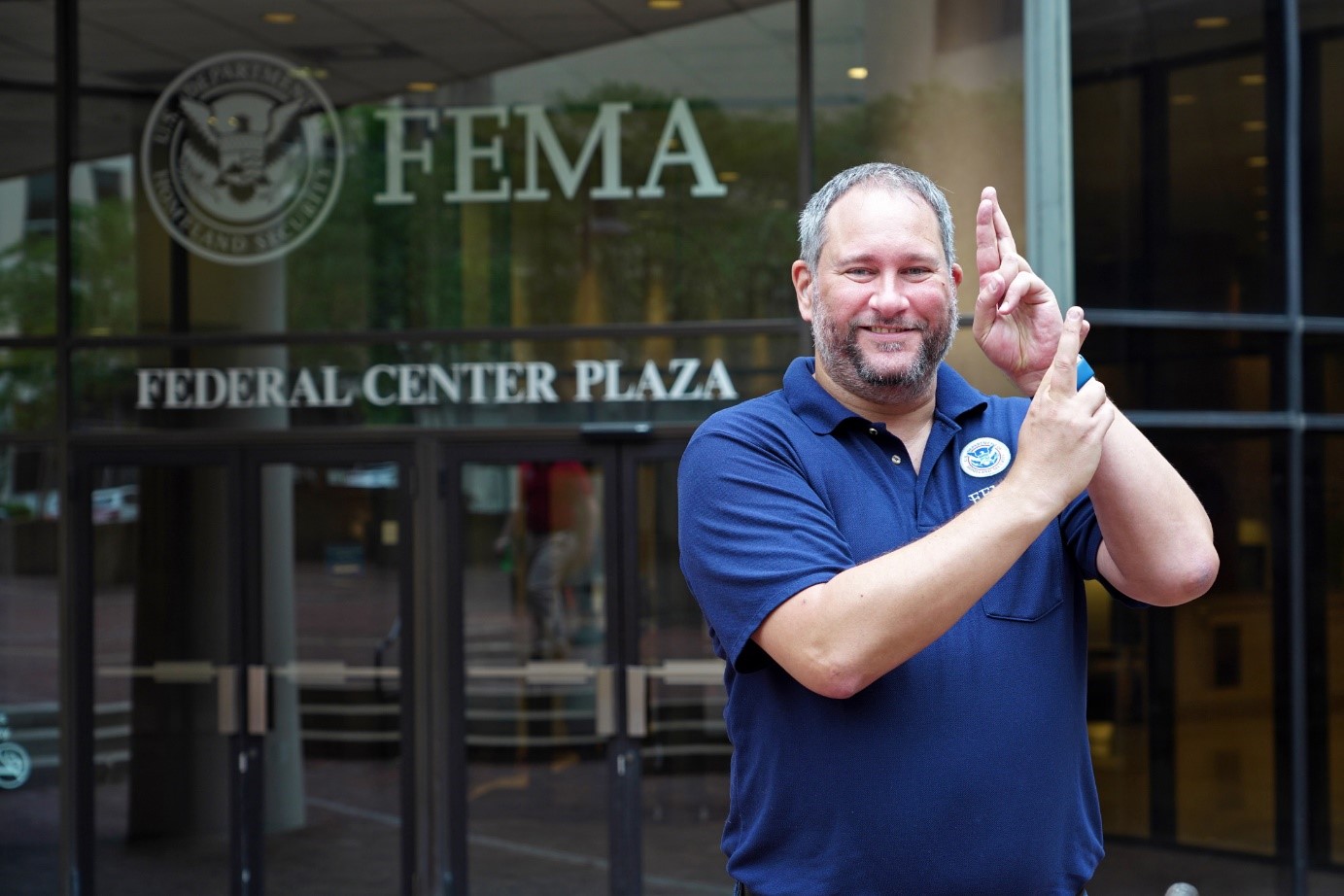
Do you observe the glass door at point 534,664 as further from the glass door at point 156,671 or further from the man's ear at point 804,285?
the man's ear at point 804,285

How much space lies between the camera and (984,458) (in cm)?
192

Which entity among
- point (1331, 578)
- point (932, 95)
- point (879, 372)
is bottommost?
point (1331, 578)

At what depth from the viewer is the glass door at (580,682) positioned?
7340 mm

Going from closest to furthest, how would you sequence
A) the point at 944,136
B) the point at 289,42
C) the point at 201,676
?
the point at 944,136 < the point at 201,676 < the point at 289,42

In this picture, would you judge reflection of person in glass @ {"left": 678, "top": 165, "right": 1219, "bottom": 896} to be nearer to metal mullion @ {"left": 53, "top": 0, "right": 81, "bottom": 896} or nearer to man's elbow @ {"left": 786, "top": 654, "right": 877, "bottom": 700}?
man's elbow @ {"left": 786, "top": 654, "right": 877, "bottom": 700}

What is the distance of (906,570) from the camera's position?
1.57 m

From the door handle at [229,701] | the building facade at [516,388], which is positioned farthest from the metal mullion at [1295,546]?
the door handle at [229,701]

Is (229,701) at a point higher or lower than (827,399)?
lower

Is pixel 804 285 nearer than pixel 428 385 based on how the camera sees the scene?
Yes

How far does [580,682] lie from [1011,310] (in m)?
5.80

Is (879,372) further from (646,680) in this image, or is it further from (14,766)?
(14,766)

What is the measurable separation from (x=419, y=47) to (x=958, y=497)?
21.4ft

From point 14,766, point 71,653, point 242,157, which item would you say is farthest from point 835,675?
point 14,766

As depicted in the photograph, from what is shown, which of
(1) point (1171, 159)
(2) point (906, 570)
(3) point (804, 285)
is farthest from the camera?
(1) point (1171, 159)
